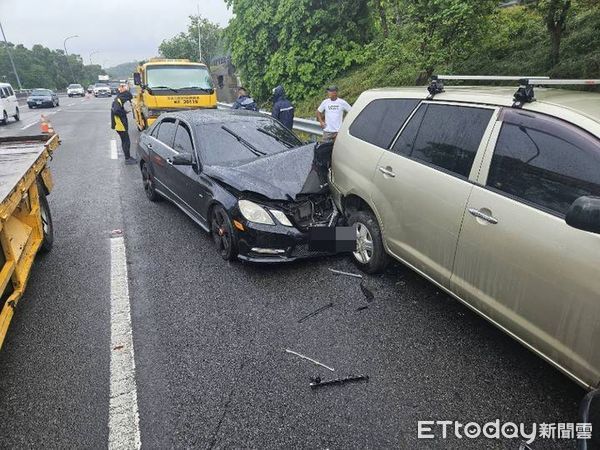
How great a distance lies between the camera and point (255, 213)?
3938mm

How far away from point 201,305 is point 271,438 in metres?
1.55

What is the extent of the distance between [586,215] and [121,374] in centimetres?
292

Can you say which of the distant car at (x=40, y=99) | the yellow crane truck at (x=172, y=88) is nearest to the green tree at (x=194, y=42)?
the distant car at (x=40, y=99)

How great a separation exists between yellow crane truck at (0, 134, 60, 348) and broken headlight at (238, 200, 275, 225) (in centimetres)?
187

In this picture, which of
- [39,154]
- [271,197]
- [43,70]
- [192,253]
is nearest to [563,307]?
[271,197]

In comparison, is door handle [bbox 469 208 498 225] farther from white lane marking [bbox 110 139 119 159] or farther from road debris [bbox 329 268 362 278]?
white lane marking [bbox 110 139 119 159]

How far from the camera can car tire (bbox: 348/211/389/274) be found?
3.84 metres

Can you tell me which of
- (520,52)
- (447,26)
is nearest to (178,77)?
(447,26)

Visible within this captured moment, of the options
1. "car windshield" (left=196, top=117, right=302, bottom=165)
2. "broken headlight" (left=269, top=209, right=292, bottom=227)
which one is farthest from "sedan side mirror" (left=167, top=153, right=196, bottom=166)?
"broken headlight" (left=269, top=209, right=292, bottom=227)

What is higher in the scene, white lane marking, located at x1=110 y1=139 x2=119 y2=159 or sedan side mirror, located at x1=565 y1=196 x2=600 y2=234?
sedan side mirror, located at x1=565 y1=196 x2=600 y2=234

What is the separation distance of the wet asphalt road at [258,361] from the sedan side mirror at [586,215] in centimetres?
127

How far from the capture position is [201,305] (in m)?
3.61

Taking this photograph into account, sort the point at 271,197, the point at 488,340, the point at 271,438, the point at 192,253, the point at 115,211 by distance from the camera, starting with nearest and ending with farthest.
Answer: the point at 271,438 < the point at 488,340 < the point at 271,197 < the point at 192,253 < the point at 115,211

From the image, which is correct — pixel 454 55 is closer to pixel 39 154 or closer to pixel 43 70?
pixel 39 154
